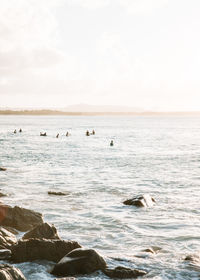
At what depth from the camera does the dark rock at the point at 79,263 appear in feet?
39.3

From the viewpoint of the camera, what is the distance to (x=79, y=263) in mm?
12055

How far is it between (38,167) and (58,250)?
27760 millimetres

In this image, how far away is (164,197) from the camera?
25.6 m

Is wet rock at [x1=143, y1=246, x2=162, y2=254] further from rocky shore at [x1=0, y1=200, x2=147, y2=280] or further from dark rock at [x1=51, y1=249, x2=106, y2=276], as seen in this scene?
dark rock at [x1=51, y1=249, x2=106, y2=276]

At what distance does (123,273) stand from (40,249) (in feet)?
9.30

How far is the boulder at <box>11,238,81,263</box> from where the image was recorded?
12992 mm

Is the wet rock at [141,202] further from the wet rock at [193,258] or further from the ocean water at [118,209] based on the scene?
the wet rock at [193,258]

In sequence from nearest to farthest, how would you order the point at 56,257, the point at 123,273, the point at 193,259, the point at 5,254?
the point at 123,273 < the point at 56,257 < the point at 5,254 < the point at 193,259

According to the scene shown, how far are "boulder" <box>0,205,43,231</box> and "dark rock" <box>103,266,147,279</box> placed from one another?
601cm

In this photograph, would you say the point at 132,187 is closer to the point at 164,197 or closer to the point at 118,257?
the point at 164,197

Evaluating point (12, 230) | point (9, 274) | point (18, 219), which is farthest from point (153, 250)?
point (9, 274)

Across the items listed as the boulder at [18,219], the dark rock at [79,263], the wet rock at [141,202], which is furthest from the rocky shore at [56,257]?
the wet rock at [141,202]

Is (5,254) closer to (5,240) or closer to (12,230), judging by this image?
(5,240)

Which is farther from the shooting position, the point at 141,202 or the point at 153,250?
the point at 141,202
